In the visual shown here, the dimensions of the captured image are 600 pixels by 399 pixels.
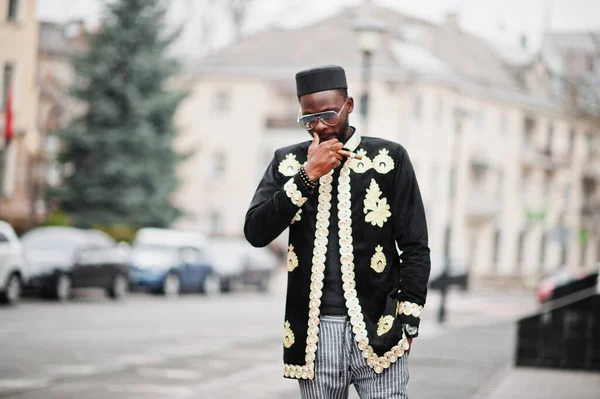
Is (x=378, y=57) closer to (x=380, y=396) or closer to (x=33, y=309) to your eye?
(x=33, y=309)

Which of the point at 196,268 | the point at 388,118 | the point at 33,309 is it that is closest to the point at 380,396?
the point at 33,309

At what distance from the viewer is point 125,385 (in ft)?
37.2

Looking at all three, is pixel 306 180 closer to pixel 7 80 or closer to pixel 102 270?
pixel 102 270

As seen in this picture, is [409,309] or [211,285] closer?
[409,309]

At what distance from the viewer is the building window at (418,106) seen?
6022cm

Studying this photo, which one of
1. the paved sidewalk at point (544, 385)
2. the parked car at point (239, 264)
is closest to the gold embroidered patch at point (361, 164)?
A: the paved sidewalk at point (544, 385)

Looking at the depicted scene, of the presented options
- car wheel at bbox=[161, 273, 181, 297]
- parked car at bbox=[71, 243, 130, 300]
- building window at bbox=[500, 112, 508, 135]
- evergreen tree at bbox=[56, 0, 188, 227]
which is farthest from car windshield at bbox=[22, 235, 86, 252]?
building window at bbox=[500, 112, 508, 135]

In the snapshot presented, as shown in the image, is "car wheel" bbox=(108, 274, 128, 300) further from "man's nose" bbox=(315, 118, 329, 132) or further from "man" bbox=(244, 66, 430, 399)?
"man's nose" bbox=(315, 118, 329, 132)

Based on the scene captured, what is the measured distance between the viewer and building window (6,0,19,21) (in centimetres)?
2560

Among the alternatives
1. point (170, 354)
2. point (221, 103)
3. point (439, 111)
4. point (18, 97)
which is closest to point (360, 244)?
point (170, 354)

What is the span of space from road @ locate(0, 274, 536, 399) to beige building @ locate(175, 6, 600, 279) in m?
33.0

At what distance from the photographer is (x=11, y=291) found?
22844 mm

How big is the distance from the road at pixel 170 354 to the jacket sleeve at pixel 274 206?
6.03 meters

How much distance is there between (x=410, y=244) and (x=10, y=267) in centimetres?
1883
